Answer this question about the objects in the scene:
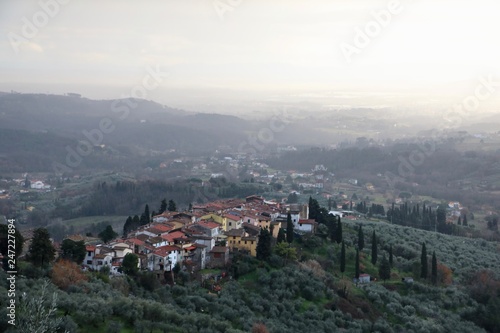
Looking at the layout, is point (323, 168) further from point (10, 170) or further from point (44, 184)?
point (10, 170)

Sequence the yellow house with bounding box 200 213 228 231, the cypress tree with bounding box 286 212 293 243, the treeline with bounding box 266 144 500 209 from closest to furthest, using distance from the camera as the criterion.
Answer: the cypress tree with bounding box 286 212 293 243
the yellow house with bounding box 200 213 228 231
the treeline with bounding box 266 144 500 209

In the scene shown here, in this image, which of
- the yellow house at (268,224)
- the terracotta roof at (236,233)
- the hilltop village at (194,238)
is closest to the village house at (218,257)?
the hilltop village at (194,238)

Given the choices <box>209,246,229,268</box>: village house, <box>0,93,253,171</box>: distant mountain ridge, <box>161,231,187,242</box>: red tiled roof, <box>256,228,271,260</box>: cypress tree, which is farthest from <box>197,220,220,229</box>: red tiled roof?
<box>0,93,253,171</box>: distant mountain ridge

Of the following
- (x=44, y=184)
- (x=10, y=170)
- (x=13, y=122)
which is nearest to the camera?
(x=44, y=184)

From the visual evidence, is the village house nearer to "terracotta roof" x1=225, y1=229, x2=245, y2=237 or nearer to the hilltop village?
the hilltop village

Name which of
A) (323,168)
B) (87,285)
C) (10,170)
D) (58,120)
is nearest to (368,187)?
(323,168)

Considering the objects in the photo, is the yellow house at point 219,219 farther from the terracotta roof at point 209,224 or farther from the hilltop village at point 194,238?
the terracotta roof at point 209,224

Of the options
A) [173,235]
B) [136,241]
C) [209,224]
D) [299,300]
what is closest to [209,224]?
[209,224]

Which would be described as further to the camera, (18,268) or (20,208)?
(20,208)
